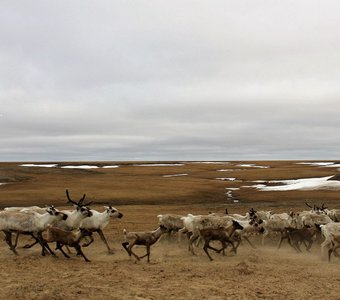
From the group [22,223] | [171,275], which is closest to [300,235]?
[171,275]

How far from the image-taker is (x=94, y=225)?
15.3m

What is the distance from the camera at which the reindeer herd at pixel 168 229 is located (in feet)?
45.1

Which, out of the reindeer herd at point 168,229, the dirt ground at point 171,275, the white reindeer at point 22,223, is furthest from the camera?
the white reindeer at point 22,223

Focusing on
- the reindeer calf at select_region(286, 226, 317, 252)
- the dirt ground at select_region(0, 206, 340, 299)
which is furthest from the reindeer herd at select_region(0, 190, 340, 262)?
the dirt ground at select_region(0, 206, 340, 299)

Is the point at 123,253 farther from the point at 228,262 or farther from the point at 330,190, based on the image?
the point at 330,190

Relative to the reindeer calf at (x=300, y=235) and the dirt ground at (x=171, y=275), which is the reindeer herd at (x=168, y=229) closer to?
the reindeer calf at (x=300, y=235)

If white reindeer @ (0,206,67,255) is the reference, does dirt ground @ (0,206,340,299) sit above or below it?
below

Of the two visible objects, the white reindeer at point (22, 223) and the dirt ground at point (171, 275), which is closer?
the dirt ground at point (171, 275)

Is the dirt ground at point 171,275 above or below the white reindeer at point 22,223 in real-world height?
below

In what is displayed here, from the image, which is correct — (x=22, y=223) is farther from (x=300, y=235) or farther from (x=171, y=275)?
(x=300, y=235)

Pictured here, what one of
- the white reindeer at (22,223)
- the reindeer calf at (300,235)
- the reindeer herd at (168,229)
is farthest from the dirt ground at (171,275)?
the white reindeer at (22,223)

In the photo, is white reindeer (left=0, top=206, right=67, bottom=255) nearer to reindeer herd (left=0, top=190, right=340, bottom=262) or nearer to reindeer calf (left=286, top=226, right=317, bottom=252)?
reindeer herd (left=0, top=190, right=340, bottom=262)

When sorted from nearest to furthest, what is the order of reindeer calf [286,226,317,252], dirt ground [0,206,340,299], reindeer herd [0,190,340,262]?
dirt ground [0,206,340,299]
reindeer herd [0,190,340,262]
reindeer calf [286,226,317,252]

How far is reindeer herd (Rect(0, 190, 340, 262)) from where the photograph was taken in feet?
45.1
